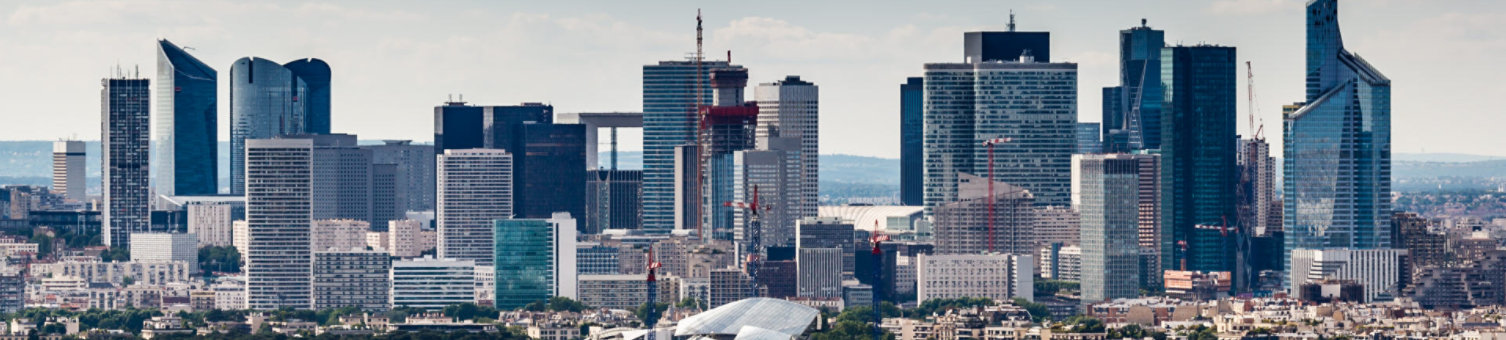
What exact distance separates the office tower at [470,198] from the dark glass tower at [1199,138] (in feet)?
112

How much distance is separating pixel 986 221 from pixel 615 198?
2894 centimetres

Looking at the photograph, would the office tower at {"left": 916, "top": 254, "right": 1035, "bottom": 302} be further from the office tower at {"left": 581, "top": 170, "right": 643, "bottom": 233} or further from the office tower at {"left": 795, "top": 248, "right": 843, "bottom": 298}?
the office tower at {"left": 581, "top": 170, "right": 643, "bottom": 233}

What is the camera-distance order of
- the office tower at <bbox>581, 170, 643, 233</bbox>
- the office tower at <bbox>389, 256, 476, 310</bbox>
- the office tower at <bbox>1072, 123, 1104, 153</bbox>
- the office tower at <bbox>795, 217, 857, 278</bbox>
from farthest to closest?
the office tower at <bbox>581, 170, 643, 233</bbox>, the office tower at <bbox>1072, 123, 1104, 153</bbox>, the office tower at <bbox>795, 217, 857, 278</bbox>, the office tower at <bbox>389, 256, 476, 310</bbox>

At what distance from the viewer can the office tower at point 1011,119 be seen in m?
181

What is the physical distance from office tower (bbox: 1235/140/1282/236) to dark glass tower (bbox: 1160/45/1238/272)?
746mm

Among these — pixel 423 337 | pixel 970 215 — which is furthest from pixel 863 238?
pixel 423 337

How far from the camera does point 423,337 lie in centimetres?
12206

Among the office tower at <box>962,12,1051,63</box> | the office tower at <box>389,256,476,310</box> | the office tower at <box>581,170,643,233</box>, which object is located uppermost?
the office tower at <box>962,12,1051,63</box>

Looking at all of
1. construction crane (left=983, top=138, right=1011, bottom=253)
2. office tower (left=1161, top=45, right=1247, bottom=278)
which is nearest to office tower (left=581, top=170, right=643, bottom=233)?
construction crane (left=983, top=138, right=1011, bottom=253)

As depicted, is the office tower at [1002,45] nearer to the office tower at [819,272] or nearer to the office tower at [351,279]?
the office tower at [819,272]

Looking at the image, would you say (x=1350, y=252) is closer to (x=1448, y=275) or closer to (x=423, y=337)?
(x=1448, y=275)

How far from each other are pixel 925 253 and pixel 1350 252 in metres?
25.2

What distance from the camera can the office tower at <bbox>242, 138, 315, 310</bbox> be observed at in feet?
527

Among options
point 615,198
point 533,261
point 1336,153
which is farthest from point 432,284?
point 1336,153
